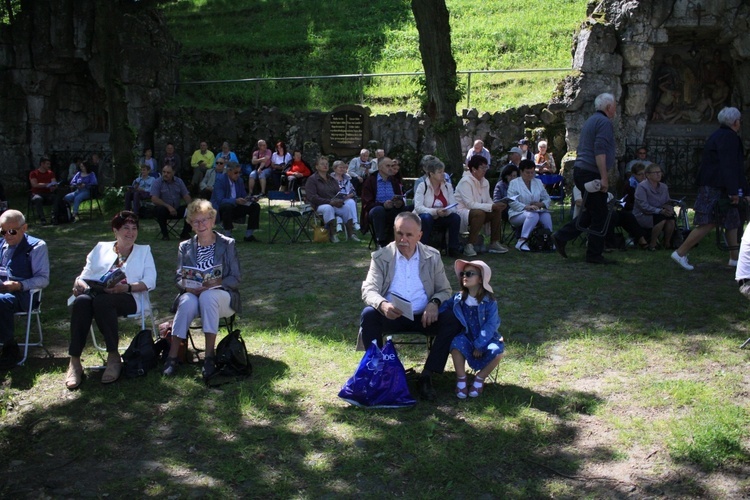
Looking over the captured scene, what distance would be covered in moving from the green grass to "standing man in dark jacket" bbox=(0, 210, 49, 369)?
12.3m

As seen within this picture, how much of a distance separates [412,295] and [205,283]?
159cm

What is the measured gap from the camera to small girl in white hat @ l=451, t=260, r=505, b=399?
5.11 m

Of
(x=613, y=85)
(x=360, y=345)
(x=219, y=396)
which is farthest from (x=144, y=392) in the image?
(x=613, y=85)

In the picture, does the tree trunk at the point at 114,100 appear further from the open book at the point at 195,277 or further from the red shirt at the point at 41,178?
the open book at the point at 195,277

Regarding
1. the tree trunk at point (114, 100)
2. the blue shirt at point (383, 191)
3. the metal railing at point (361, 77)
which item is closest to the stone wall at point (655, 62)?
the metal railing at point (361, 77)

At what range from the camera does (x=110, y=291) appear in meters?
5.76

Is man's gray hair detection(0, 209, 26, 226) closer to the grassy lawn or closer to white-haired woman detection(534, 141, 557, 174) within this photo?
the grassy lawn

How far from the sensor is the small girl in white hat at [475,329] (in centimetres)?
511

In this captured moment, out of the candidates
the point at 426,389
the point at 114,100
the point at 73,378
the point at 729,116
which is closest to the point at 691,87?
the point at 729,116

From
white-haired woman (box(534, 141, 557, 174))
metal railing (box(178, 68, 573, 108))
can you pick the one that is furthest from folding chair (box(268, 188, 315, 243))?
metal railing (box(178, 68, 573, 108))

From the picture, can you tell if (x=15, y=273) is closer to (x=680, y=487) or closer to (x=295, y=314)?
(x=295, y=314)

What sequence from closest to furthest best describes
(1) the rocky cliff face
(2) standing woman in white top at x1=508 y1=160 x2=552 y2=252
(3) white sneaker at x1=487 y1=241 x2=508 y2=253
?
(3) white sneaker at x1=487 y1=241 x2=508 y2=253 → (2) standing woman in white top at x1=508 y1=160 x2=552 y2=252 → (1) the rocky cliff face

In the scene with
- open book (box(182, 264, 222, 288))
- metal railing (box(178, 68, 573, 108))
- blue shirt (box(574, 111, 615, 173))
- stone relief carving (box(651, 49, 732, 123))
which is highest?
metal railing (box(178, 68, 573, 108))

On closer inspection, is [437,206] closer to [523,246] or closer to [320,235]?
[523,246]
